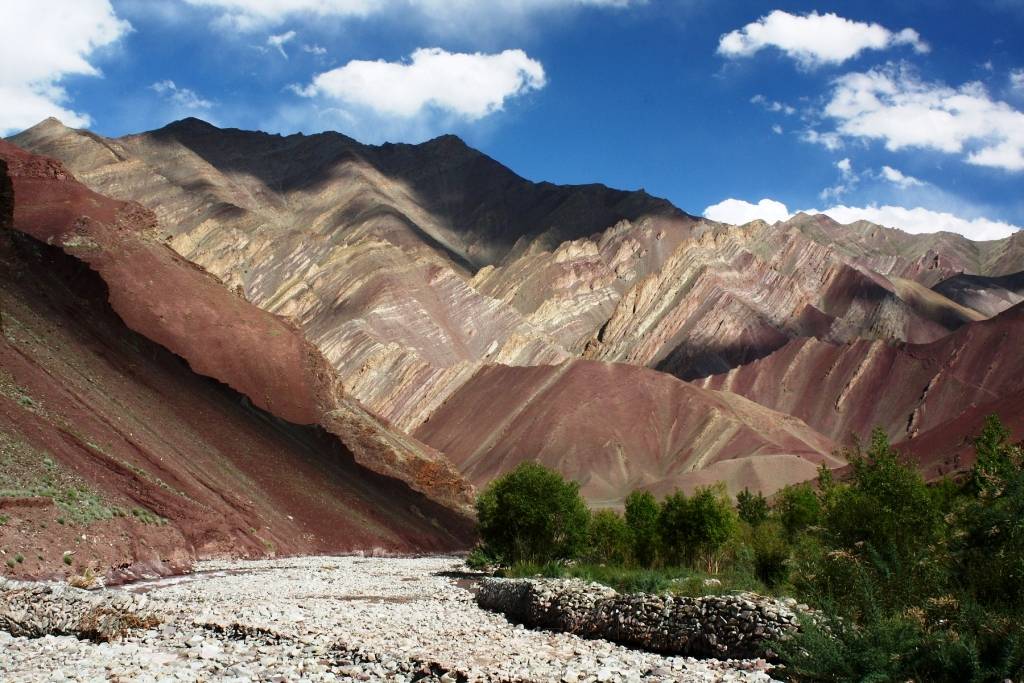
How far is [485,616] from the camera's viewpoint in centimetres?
2900

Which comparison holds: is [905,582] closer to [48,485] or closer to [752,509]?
[48,485]

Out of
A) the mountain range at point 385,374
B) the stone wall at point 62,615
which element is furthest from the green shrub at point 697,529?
the stone wall at point 62,615

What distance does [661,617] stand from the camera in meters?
21.5

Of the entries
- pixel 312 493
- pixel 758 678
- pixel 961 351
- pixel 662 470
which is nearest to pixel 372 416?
pixel 312 493

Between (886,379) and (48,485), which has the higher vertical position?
(886,379)

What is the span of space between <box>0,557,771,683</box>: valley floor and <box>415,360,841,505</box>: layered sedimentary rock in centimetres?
8764

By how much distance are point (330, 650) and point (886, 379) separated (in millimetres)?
144953

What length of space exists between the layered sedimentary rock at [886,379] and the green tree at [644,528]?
287 ft

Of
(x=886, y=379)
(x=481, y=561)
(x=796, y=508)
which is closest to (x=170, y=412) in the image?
(x=481, y=561)

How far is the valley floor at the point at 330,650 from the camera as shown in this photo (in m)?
16.9

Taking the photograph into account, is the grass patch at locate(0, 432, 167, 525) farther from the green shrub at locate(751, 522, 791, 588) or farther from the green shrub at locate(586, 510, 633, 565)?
the green shrub at locate(586, 510, 633, 565)

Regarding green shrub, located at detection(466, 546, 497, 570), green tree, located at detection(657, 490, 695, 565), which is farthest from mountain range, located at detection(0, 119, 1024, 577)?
green tree, located at detection(657, 490, 695, 565)

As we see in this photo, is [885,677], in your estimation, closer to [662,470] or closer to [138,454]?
[138,454]

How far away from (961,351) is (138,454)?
14132cm
